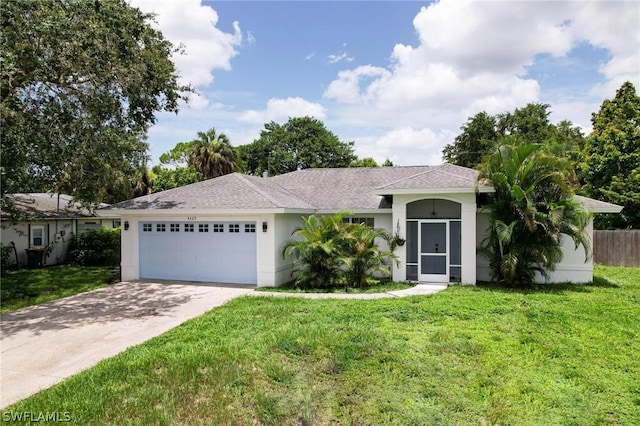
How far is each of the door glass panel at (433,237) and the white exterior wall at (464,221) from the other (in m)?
0.77

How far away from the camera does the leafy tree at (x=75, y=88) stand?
1048cm

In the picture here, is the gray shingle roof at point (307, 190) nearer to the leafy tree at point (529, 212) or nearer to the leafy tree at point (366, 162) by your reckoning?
the leafy tree at point (529, 212)

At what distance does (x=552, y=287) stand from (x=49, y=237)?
2297cm

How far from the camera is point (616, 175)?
64.5ft

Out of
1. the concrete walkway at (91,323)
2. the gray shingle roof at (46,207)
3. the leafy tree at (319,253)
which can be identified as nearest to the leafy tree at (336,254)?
the leafy tree at (319,253)

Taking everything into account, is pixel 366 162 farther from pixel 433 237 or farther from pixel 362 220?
pixel 433 237

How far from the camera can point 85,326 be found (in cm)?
890

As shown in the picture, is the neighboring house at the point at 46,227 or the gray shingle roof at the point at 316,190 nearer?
the gray shingle roof at the point at 316,190

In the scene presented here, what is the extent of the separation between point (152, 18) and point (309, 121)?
27412 millimetres

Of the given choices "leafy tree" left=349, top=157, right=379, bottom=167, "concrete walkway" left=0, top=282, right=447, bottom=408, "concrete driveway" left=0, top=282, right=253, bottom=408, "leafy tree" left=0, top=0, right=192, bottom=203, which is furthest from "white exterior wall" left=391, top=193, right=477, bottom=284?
"leafy tree" left=349, top=157, right=379, bottom=167

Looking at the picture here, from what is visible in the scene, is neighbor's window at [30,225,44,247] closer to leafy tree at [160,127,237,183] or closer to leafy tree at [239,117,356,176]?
leafy tree at [160,127,237,183]

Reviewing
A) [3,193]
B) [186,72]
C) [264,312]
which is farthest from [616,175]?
[3,193]

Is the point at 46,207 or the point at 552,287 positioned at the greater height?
the point at 46,207

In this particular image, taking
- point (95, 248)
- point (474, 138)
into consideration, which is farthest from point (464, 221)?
point (474, 138)
